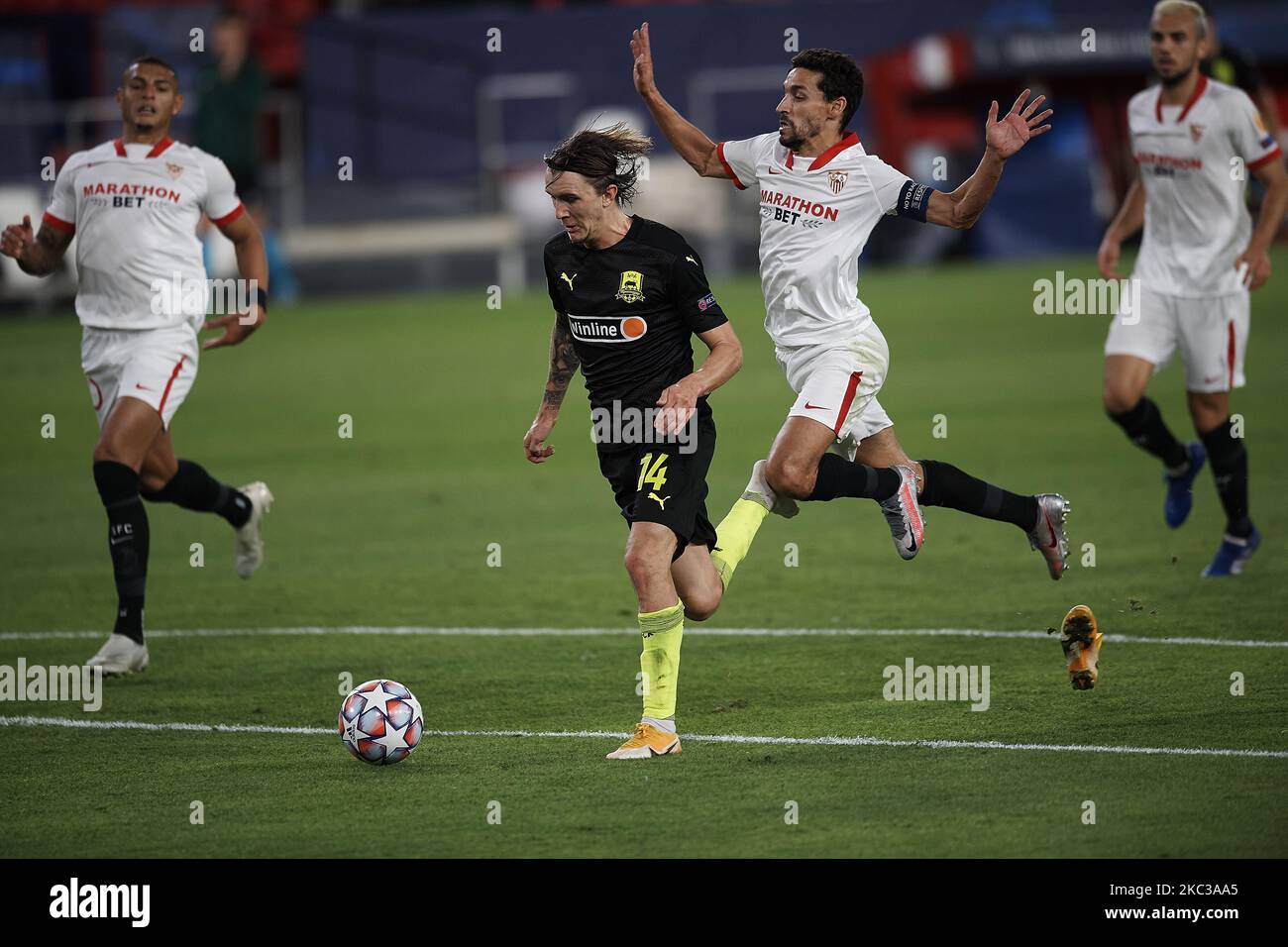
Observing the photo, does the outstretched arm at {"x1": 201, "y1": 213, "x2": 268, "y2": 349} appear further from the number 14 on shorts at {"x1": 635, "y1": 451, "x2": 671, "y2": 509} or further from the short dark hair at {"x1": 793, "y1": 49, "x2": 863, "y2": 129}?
the short dark hair at {"x1": 793, "y1": 49, "x2": 863, "y2": 129}

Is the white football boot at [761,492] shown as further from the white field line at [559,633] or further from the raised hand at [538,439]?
the white field line at [559,633]

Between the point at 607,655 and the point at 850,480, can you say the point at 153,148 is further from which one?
the point at 850,480

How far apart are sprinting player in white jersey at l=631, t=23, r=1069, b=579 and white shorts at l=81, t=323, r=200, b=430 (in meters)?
2.47

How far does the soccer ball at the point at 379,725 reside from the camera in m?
6.48

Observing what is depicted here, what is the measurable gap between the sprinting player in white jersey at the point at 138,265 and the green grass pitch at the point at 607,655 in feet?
3.13

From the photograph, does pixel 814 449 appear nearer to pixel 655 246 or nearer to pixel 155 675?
pixel 655 246

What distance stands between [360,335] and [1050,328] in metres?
8.07

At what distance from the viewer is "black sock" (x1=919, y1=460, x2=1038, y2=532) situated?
7934mm

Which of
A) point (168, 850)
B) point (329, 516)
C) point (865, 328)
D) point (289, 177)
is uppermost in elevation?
point (289, 177)

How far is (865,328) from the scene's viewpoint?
310 inches

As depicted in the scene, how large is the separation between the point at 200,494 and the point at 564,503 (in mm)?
3881

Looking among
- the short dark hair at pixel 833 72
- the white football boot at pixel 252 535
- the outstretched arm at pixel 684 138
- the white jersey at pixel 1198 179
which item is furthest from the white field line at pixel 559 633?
the short dark hair at pixel 833 72

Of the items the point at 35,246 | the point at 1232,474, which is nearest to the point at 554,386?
the point at 35,246

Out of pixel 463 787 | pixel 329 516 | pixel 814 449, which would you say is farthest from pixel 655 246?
pixel 329 516
